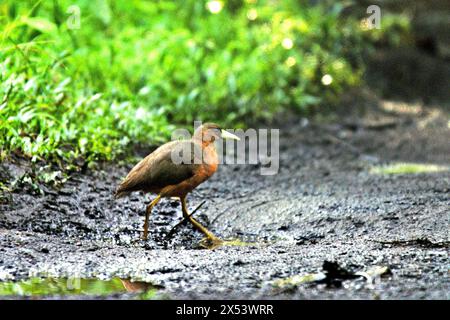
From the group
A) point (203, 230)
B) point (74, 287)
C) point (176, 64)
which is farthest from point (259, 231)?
point (176, 64)

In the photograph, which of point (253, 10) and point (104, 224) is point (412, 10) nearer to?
point (253, 10)

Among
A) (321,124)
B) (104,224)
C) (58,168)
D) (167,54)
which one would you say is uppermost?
(167,54)

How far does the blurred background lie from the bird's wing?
3.05 feet

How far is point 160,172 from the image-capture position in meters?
4.67

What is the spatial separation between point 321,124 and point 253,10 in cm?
231

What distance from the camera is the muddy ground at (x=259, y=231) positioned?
365 centimetres

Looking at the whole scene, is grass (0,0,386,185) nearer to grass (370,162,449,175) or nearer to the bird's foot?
the bird's foot

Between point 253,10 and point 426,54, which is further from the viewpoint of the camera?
point 426,54

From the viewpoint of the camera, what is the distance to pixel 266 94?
9.19 meters

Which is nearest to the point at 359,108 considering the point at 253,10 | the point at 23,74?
the point at 253,10

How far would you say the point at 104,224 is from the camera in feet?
16.3

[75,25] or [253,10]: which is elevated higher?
[253,10]
